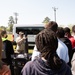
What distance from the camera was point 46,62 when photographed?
2.88 m

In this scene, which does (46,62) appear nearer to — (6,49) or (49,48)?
(49,48)

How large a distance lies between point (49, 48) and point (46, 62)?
151mm

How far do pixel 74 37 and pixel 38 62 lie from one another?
4.63 m

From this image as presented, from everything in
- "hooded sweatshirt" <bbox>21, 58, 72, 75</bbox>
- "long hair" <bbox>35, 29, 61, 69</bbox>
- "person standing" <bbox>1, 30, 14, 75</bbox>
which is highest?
"long hair" <bbox>35, 29, 61, 69</bbox>

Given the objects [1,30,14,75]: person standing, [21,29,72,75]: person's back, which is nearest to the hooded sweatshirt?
[21,29,72,75]: person's back

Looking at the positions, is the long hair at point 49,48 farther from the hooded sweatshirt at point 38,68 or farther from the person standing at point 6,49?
the person standing at point 6,49

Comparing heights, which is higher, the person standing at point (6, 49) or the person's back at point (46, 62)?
the person's back at point (46, 62)

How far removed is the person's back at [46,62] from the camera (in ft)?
9.37

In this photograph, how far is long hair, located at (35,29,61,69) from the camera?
113 inches

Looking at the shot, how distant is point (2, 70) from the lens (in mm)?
2721

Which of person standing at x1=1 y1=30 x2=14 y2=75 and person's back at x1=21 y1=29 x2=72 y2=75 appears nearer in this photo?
person's back at x1=21 y1=29 x2=72 y2=75

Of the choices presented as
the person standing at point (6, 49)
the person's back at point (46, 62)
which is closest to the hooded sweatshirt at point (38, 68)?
the person's back at point (46, 62)

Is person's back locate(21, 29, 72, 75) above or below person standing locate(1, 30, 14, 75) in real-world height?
above

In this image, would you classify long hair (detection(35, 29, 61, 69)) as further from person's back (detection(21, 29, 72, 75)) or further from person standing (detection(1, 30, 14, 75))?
person standing (detection(1, 30, 14, 75))
